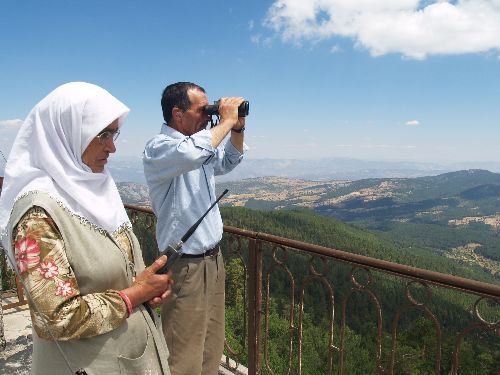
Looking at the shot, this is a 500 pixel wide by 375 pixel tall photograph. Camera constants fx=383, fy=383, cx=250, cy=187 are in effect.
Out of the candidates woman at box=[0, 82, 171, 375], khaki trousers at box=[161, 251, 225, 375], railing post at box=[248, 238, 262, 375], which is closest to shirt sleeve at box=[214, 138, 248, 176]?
railing post at box=[248, 238, 262, 375]

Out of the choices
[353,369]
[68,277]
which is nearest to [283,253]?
[68,277]

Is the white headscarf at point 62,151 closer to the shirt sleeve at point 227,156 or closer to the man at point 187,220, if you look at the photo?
the man at point 187,220

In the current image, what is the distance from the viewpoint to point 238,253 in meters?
3.38

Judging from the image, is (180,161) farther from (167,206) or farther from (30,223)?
(30,223)

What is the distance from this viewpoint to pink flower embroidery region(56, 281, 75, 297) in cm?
126

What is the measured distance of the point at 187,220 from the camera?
7.58 feet

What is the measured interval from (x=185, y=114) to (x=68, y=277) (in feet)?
4.47

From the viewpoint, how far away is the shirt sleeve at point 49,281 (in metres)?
1.24

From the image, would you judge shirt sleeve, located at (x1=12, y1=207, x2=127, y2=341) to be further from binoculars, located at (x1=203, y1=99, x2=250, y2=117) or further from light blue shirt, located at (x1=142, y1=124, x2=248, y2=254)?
A: binoculars, located at (x1=203, y1=99, x2=250, y2=117)

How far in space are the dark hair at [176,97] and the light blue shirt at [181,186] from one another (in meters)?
0.12

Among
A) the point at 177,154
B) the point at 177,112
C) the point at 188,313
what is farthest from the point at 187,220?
the point at 177,112

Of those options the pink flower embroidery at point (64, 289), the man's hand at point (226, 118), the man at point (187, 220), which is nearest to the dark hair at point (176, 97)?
the man at point (187, 220)

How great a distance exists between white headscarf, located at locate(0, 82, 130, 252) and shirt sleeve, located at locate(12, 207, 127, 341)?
0.42 feet

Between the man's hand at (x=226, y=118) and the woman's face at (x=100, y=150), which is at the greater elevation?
the man's hand at (x=226, y=118)
